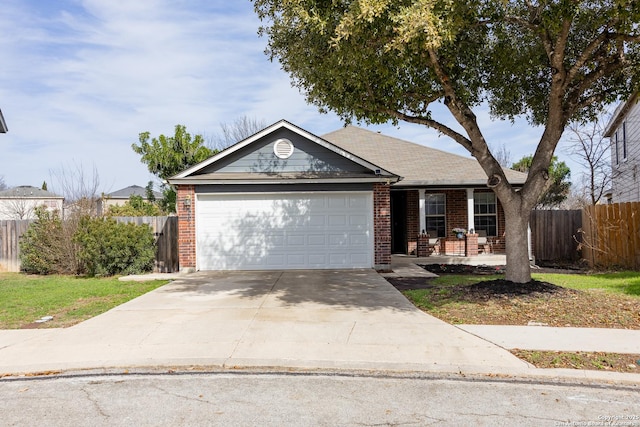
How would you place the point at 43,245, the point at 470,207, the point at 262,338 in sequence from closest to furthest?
the point at 262,338
the point at 43,245
the point at 470,207

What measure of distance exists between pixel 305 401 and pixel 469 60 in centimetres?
845

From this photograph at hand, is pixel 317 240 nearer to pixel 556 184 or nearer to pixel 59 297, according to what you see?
pixel 59 297

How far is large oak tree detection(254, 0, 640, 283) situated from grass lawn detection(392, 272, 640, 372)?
41.5 inches

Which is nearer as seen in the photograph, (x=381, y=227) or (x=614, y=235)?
(x=614, y=235)

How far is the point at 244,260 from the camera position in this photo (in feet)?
47.7

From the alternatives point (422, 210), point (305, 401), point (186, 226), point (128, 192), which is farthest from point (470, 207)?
point (128, 192)

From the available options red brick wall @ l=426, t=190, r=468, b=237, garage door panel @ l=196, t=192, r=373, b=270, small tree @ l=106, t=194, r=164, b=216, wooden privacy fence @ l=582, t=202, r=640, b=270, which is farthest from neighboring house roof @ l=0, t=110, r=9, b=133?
wooden privacy fence @ l=582, t=202, r=640, b=270

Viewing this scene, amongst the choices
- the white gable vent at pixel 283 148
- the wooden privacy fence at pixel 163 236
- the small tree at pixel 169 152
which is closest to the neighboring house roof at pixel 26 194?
the small tree at pixel 169 152

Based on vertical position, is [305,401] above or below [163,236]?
below

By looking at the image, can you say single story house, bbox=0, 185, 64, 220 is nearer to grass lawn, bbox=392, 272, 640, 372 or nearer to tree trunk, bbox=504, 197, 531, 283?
grass lawn, bbox=392, 272, 640, 372

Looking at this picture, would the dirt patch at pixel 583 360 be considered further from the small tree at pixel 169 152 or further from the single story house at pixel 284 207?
the small tree at pixel 169 152

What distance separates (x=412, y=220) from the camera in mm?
18719

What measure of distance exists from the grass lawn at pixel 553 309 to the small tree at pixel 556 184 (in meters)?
18.5

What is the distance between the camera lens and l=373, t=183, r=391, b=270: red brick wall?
14352 mm
